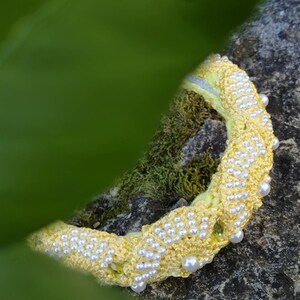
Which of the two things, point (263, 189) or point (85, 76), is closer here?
point (85, 76)

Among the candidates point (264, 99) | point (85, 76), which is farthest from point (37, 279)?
point (264, 99)

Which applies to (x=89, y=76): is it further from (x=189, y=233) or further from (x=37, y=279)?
(x=189, y=233)

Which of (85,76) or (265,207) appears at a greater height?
(85,76)

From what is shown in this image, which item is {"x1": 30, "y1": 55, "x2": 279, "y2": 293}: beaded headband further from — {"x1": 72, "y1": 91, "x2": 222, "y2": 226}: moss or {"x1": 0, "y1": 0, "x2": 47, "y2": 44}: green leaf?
{"x1": 0, "y1": 0, "x2": 47, "y2": 44}: green leaf

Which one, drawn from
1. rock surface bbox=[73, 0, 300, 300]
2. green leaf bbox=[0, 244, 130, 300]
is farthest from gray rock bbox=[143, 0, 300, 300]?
green leaf bbox=[0, 244, 130, 300]

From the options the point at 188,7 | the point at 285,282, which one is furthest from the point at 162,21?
the point at 285,282

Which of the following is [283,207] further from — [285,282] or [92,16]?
[92,16]
